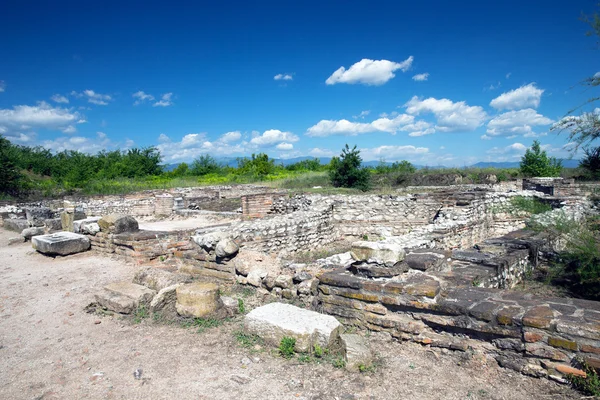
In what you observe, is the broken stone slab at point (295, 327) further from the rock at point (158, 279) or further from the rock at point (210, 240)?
the rock at point (210, 240)

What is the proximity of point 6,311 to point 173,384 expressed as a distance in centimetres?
358

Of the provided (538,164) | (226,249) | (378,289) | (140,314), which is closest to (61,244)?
(226,249)

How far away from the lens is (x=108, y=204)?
19.0 metres

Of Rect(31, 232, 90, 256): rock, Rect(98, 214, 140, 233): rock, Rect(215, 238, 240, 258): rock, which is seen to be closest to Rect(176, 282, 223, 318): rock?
Rect(215, 238, 240, 258): rock

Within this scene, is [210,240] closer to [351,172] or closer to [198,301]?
[198,301]

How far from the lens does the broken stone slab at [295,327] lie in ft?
10.5

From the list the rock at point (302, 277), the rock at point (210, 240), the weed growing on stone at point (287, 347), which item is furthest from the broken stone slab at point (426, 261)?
the rock at point (210, 240)

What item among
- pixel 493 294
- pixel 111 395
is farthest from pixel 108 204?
pixel 493 294

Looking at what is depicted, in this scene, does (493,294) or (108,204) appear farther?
(108,204)

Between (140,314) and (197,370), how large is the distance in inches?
63.6

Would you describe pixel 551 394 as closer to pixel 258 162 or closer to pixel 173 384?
pixel 173 384

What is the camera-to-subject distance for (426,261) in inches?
158

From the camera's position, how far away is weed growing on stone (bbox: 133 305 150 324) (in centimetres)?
421

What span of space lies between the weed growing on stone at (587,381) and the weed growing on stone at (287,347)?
203 centimetres
